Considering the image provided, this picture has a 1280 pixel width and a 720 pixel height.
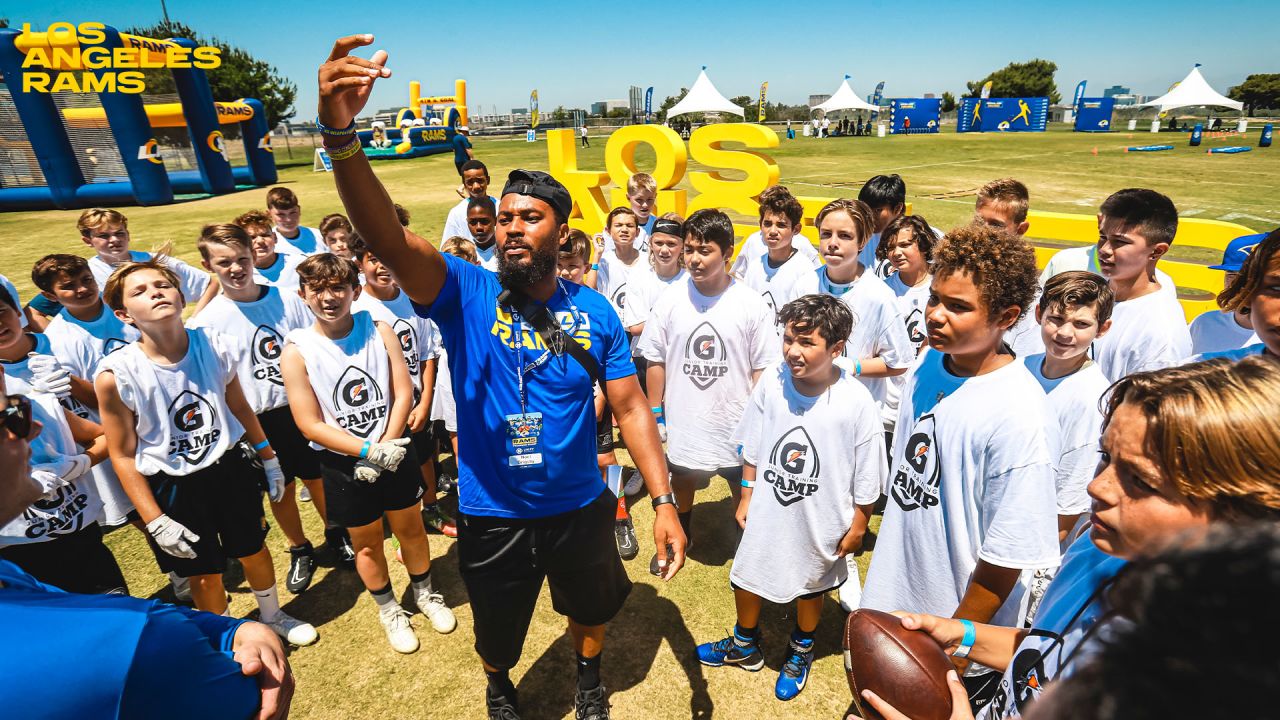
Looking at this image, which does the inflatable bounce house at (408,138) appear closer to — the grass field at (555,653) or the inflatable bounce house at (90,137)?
the inflatable bounce house at (90,137)

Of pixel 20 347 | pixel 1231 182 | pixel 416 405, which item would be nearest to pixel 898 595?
pixel 416 405

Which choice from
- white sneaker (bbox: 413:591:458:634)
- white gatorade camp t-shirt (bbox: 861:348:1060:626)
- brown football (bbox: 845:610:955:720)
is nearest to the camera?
brown football (bbox: 845:610:955:720)

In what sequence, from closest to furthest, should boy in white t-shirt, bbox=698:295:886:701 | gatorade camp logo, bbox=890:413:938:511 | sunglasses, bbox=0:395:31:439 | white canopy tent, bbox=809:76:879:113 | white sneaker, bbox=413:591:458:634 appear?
sunglasses, bbox=0:395:31:439, gatorade camp logo, bbox=890:413:938:511, boy in white t-shirt, bbox=698:295:886:701, white sneaker, bbox=413:591:458:634, white canopy tent, bbox=809:76:879:113

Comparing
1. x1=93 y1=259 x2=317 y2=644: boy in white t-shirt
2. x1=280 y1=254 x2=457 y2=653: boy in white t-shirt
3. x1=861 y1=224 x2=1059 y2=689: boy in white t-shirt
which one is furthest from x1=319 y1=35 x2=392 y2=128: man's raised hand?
x1=861 y1=224 x2=1059 y2=689: boy in white t-shirt

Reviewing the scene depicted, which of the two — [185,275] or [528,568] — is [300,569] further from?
[185,275]

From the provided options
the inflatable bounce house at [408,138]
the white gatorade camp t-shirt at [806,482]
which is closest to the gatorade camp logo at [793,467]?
the white gatorade camp t-shirt at [806,482]

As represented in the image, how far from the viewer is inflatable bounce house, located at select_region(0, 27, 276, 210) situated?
20.7 meters

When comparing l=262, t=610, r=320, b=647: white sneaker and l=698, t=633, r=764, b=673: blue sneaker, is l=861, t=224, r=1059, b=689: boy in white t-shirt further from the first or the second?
l=262, t=610, r=320, b=647: white sneaker

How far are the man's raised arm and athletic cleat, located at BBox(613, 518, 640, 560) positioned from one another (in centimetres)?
299

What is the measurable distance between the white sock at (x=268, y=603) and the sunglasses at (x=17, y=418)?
2.81m

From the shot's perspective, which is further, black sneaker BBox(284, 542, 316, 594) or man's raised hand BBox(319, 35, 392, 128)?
black sneaker BBox(284, 542, 316, 594)

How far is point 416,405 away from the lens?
15.0 feet

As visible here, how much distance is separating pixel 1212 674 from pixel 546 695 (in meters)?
3.51

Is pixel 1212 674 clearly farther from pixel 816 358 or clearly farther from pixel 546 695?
pixel 546 695
